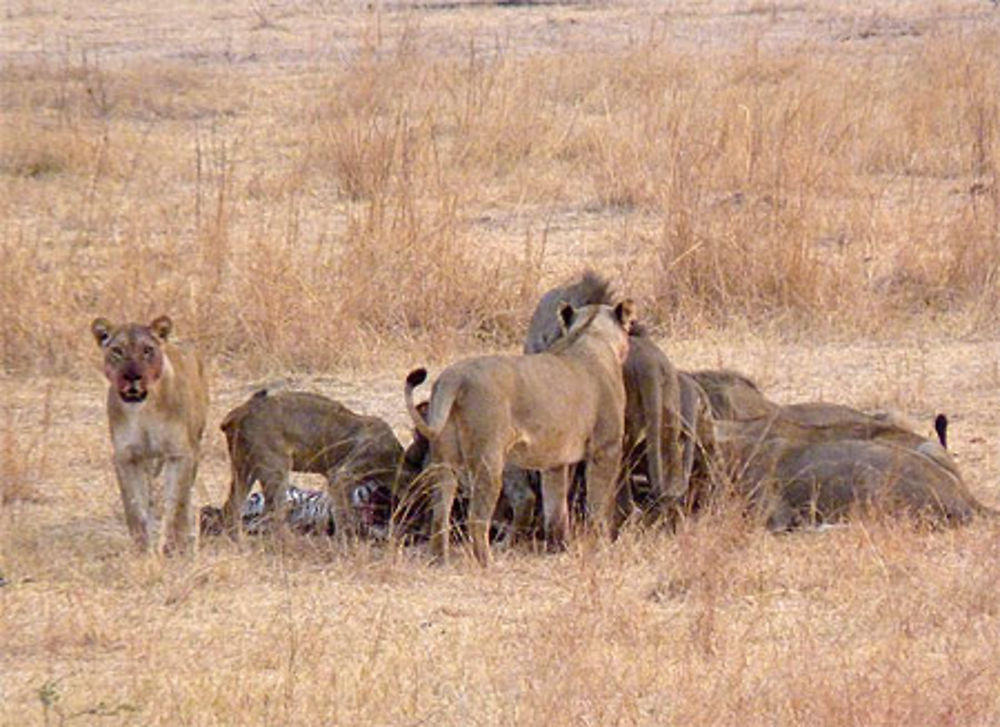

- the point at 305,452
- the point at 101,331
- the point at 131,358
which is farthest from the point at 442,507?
the point at 101,331

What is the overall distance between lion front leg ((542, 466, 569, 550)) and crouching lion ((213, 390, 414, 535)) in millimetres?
464

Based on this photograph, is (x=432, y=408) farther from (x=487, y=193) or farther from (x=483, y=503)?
(x=487, y=193)

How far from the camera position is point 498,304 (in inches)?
421

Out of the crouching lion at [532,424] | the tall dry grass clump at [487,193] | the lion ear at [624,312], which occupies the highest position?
the lion ear at [624,312]

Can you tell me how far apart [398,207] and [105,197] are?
2682 millimetres

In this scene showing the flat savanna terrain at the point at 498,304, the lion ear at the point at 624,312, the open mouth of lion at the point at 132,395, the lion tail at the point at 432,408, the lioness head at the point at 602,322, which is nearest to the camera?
the flat savanna terrain at the point at 498,304

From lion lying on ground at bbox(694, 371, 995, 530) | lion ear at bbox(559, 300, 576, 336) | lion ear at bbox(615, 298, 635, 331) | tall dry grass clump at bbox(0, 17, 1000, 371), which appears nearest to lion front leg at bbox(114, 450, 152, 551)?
lion ear at bbox(559, 300, 576, 336)

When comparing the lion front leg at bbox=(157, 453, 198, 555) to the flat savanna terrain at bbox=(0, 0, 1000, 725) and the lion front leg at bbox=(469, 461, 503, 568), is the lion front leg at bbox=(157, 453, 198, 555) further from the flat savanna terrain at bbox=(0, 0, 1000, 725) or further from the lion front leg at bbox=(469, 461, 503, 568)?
the lion front leg at bbox=(469, 461, 503, 568)

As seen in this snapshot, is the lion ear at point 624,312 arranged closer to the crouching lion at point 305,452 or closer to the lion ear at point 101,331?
the crouching lion at point 305,452

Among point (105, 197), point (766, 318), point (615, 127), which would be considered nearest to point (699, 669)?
point (766, 318)

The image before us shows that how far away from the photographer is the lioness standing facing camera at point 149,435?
24.2 feet

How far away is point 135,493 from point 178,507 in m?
0.15

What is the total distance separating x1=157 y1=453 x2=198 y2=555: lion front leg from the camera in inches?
292

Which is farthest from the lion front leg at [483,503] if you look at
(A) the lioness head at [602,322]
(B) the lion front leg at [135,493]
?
(B) the lion front leg at [135,493]
